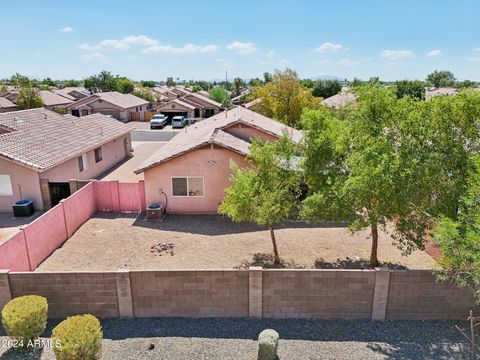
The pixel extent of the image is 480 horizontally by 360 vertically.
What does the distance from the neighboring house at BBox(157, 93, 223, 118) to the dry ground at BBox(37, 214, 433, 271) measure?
137 ft

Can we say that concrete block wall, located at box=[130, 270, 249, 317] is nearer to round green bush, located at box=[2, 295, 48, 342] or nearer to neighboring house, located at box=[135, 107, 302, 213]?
round green bush, located at box=[2, 295, 48, 342]

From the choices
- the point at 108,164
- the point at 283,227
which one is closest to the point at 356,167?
the point at 283,227

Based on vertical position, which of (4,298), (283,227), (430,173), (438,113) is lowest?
(283,227)

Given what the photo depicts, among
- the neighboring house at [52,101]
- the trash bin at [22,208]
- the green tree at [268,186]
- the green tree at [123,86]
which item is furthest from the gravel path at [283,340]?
the green tree at [123,86]

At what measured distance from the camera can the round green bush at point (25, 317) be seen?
27.6 feet

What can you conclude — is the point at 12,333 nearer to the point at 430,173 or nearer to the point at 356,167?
the point at 356,167

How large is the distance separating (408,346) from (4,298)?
10.3 metres

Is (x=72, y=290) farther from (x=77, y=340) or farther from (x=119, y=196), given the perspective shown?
(x=119, y=196)

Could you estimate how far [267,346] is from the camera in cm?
826

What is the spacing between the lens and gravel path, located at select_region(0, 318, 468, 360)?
8.59 metres

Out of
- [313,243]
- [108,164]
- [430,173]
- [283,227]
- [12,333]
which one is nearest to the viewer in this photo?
[12,333]

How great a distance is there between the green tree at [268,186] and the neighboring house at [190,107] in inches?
1832

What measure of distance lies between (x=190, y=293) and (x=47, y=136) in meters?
17.2

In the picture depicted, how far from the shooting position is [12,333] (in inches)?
334
